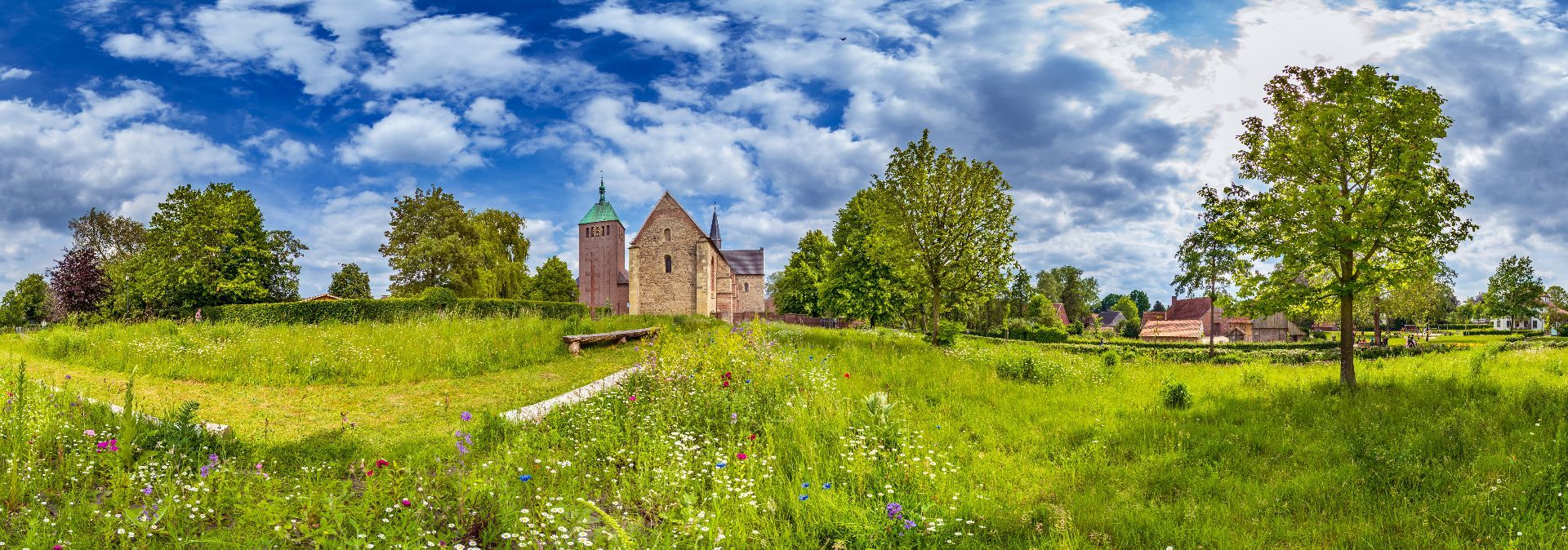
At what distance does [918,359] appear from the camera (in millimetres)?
12273

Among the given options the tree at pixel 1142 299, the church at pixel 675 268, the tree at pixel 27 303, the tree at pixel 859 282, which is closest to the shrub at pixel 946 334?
the tree at pixel 859 282

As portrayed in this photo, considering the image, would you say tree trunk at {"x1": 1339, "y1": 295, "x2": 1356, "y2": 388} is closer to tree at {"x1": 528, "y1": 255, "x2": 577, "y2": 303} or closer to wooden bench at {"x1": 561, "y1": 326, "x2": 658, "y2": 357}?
wooden bench at {"x1": 561, "y1": 326, "x2": 658, "y2": 357}

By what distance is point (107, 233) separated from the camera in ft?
154

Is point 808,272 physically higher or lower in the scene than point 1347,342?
higher

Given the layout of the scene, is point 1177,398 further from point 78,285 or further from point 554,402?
point 78,285

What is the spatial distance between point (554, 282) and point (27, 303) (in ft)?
115

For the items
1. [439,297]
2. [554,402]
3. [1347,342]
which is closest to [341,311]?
[439,297]

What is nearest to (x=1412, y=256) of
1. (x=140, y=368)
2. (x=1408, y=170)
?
(x=1408, y=170)

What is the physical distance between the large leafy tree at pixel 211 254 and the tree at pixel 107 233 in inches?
829

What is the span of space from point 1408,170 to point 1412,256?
153 cm

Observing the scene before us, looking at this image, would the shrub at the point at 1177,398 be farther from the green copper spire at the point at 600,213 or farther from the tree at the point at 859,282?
the green copper spire at the point at 600,213

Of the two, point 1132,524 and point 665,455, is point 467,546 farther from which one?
point 1132,524

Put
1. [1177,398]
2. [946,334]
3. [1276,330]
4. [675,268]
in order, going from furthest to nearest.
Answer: [1276,330] < [675,268] < [946,334] < [1177,398]

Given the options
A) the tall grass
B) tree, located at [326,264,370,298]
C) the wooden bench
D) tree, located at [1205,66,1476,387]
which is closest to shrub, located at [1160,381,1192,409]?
tree, located at [1205,66,1476,387]
